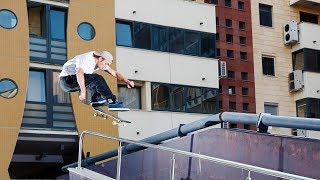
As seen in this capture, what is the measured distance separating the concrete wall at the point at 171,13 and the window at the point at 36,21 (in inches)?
122

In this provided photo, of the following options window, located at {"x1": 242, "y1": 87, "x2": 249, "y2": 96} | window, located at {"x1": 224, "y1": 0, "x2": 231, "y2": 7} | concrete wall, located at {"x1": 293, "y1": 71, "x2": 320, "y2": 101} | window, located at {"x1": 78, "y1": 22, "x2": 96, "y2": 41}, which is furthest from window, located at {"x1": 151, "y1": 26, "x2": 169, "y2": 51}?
concrete wall, located at {"x1": 293, "y1": 71, "x2": 320, "y2": 101}

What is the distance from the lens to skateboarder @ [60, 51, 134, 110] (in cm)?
972

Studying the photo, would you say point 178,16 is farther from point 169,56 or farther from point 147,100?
point 147,100

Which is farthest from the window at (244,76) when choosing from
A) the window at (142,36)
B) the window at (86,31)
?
the window at (86,31)

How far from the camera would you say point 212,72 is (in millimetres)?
25375

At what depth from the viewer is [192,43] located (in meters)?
25.2

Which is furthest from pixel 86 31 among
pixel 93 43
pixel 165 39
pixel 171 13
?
pixel 171 13

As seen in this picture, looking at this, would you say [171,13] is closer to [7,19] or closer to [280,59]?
[280,59]

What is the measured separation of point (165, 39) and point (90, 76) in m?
14.4

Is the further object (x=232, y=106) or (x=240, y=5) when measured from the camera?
(x=240, y=5)

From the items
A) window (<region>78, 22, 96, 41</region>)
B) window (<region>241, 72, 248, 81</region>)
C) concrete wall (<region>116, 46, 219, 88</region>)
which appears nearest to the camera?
window (<region>78, 22, 96, 41</region>)

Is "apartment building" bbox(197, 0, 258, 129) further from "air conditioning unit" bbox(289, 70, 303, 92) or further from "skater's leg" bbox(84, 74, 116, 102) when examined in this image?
"skater's leg" bbox(84, 74, 116, 102)

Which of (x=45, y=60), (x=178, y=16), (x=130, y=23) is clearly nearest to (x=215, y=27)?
(x=178, y=16)

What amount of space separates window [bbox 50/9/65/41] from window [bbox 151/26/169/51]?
3.90m
